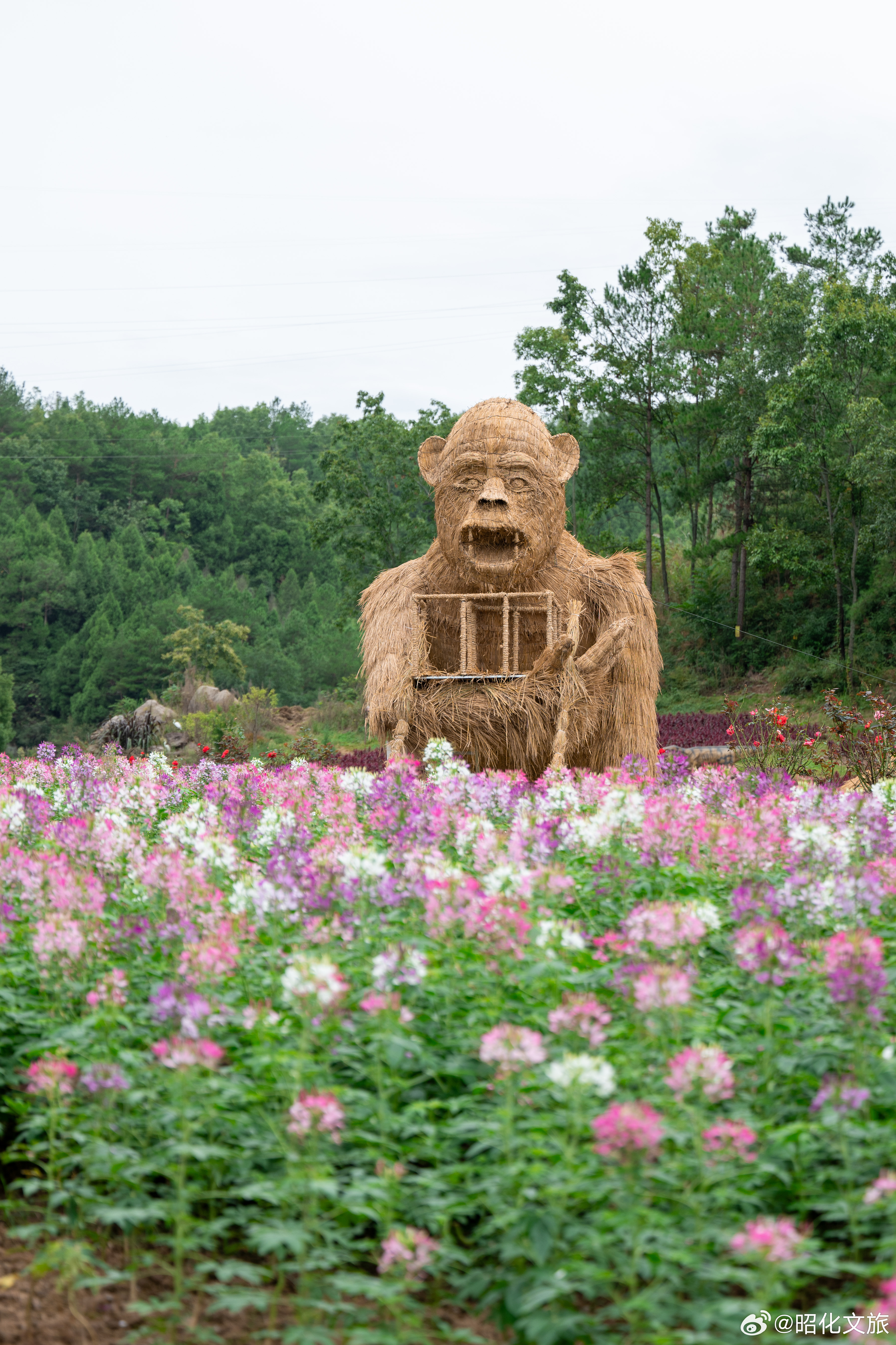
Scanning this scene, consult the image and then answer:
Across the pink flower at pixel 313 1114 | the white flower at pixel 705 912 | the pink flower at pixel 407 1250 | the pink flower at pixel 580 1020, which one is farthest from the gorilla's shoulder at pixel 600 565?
the pink flower at pixel 407 1250

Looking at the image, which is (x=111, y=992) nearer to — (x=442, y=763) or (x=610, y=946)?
(x=610, y=946)

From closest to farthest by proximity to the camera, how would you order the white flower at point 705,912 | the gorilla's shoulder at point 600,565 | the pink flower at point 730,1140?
the pink flower at point 730,1140 < the white flower at point 705,912 < the gorilla's shoulder at point 600,565

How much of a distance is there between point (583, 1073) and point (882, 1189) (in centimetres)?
63

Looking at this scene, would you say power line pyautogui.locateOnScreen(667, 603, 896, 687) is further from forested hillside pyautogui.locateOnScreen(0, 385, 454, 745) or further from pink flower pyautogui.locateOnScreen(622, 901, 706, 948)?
pink flower pyautogui.locateOnScreen(622, 901, 706, 948)

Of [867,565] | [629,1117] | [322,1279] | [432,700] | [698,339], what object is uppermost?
[698,339]

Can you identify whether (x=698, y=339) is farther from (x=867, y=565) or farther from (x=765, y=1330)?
(x=765, y=1330)

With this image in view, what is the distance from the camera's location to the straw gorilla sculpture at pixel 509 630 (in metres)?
7.84

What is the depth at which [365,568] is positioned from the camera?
36406mm

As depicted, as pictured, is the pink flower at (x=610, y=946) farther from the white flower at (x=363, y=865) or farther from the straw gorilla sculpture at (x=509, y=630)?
the straw gorilla sculpture at (x=509, y=630)

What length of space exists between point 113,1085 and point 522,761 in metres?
5.13

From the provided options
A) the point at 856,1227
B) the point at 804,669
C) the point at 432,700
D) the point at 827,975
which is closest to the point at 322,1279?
the point at 856,1227

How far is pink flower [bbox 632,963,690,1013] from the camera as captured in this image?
289 cm

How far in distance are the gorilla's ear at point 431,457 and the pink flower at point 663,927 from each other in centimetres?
574

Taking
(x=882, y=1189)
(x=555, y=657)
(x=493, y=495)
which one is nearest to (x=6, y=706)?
(x=493, y=495)
